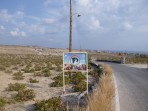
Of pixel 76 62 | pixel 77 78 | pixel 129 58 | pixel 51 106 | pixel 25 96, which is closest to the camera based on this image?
pixel 51 106

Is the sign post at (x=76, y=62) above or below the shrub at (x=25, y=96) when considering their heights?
above

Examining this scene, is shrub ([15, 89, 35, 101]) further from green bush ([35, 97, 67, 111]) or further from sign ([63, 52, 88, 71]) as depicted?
green bush ([35, 97, 67, 111])

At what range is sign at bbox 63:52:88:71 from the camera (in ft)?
50.4

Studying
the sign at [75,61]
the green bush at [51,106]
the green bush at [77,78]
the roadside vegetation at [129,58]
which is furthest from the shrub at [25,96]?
the roadside vegetation at [129,58]

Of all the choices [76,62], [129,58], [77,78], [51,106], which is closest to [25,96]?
[76,62]

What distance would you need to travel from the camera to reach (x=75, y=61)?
15578mm

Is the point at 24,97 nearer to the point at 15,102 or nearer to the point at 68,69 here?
the point at 15,102

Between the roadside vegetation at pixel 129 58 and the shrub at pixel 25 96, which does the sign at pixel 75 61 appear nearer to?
the shrub at pixel 25 96

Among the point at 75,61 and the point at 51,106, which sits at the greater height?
the point at 75,61

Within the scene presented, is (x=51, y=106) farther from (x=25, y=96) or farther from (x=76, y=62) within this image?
(x=76, y=62)

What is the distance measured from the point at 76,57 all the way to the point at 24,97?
331cm

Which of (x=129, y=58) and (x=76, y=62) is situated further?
(x=129, y=58)

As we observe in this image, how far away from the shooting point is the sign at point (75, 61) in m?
15.4

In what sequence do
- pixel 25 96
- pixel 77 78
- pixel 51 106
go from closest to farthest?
pixel 51 106
pixel 25 96
pixel 77 78
